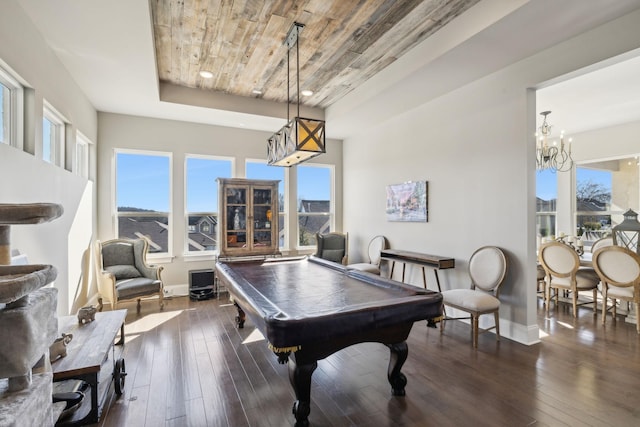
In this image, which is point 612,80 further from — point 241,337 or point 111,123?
point 111,123

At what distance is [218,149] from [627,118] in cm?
707

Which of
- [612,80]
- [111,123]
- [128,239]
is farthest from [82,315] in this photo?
[612,80]

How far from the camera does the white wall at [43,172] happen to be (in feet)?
7.70

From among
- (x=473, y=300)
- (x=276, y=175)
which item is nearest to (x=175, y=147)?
(x=276, y=175)

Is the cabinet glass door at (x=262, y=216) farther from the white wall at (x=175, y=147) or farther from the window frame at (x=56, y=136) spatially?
the window frame at (x=56, y=136)

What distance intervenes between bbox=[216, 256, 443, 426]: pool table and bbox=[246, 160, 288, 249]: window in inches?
124

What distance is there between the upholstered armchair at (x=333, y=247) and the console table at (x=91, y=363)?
12.0ft

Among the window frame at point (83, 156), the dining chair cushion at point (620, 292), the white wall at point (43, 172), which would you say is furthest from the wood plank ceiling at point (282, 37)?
the dining chair cushion at point (620, 292)

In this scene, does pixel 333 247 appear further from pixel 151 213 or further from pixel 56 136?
pixel 56 136

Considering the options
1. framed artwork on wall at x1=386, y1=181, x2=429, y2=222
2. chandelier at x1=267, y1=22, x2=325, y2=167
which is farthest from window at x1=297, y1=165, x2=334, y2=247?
chandelier at x1=267, y1=22, x2=325, y2=167

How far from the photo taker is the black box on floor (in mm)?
5246

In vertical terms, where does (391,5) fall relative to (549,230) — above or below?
above

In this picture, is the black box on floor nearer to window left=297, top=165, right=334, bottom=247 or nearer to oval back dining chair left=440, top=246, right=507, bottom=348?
window left=297, top=165, right=334, bottom=247

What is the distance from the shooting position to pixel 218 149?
5.83 metres
